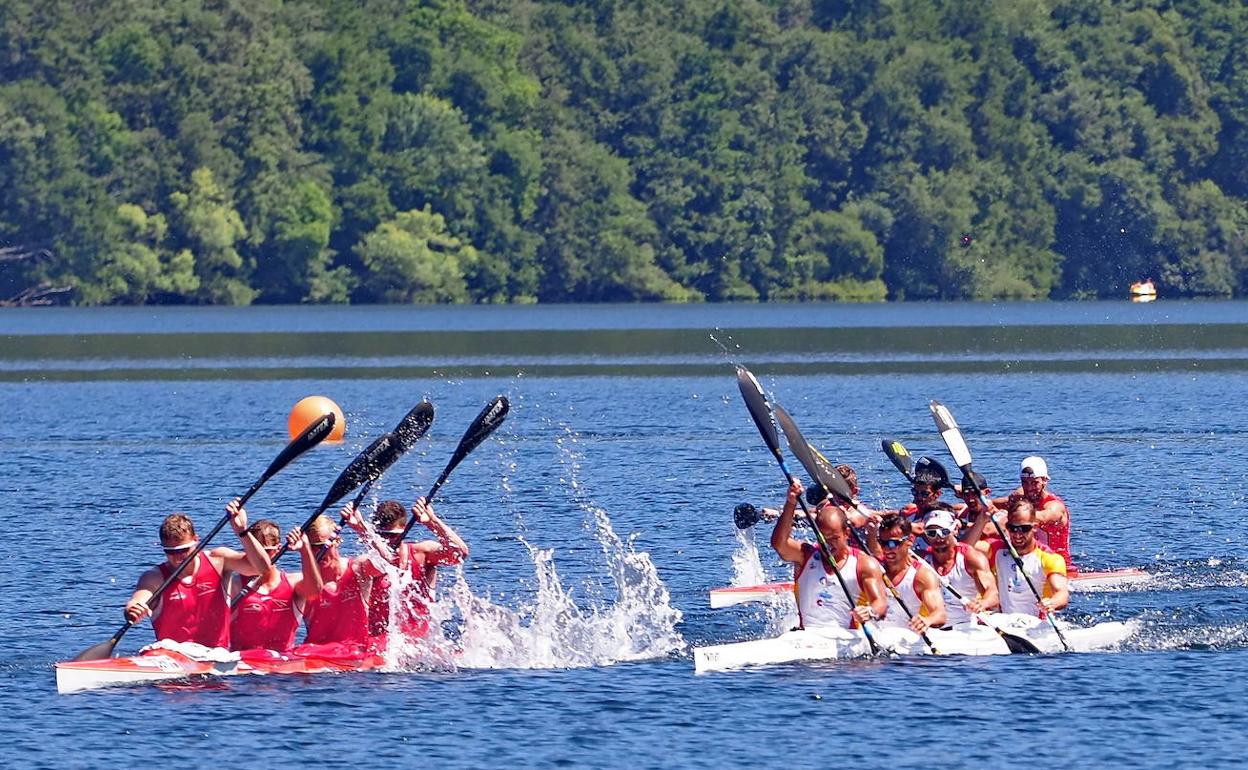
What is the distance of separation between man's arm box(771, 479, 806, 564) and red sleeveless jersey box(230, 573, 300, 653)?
5.02 metres

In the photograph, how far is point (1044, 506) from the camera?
2966 cm

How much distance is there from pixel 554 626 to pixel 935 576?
468 centimetres

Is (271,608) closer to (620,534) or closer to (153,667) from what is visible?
(153,667)

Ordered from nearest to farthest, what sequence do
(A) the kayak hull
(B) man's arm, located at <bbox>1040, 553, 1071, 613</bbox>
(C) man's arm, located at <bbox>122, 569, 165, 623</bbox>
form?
(C) man's arm, located at <bbox>122, 569, 165, 623</bbox> → (A) the kayak hull → (B) man's arm, located at <bbox>1040, 553, 1071, 613</bbox>

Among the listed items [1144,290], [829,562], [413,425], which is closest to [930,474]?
[829,562]

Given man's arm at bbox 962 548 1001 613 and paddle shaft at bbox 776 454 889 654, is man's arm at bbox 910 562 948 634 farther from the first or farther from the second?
man's arm at bbox 962 548 1001 613

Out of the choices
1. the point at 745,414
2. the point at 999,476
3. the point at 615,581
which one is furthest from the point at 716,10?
the point at 615,581

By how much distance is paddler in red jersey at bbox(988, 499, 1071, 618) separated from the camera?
90.0ft

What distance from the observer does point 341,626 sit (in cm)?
2611

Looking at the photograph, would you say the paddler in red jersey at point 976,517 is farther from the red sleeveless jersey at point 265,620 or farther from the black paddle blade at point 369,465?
the red sleeveless jersey at point 265,620

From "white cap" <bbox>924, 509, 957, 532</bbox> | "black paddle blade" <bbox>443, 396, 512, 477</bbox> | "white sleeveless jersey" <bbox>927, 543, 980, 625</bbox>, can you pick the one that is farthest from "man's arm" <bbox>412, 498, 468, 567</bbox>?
"white sleeveless jersey" <bbox>927, 543, 980, 625</bbox>

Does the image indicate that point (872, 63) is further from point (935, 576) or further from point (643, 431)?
point (935, 576)

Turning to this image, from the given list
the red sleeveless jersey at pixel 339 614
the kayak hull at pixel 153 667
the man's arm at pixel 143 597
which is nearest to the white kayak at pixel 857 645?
the red sleeveless jersey at pixel 339 614

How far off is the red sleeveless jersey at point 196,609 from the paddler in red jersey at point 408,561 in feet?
5.13
